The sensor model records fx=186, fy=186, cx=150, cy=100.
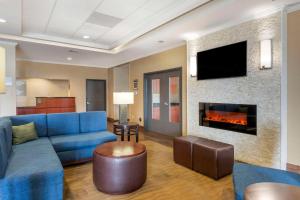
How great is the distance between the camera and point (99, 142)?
3445 millimetres

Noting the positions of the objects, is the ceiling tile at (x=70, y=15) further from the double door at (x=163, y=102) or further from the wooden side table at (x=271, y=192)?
the wooden side table at (x=271, y=192)

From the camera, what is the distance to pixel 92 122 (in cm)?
402

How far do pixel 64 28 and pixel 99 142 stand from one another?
2693mm

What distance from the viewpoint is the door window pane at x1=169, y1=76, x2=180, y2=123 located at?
16.4 feet

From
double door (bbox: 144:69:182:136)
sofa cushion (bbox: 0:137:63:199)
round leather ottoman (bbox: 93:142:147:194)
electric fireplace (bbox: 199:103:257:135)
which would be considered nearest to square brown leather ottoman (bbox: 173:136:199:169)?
electric fireplace (bbox: 199:103:257:135)

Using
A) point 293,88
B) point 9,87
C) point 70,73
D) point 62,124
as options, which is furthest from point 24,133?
point 70,73

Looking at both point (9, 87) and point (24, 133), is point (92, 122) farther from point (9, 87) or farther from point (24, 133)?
point (9, 87)

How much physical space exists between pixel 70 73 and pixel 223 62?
6181mm

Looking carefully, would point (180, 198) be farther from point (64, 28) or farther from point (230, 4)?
point (64, 28)

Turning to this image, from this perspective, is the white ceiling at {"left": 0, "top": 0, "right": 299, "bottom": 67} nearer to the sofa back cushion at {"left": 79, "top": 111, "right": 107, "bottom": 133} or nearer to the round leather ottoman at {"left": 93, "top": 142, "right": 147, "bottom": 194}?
the sofa back cushion at {"left": 79, "top": 111, "right": 107, "bottom": 133}

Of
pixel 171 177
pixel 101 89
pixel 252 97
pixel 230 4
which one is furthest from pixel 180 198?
pixel 101 89

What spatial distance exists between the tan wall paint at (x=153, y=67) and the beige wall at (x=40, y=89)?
3152mm

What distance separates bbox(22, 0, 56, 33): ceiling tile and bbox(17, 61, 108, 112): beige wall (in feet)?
10.2

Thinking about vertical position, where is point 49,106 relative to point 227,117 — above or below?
above
